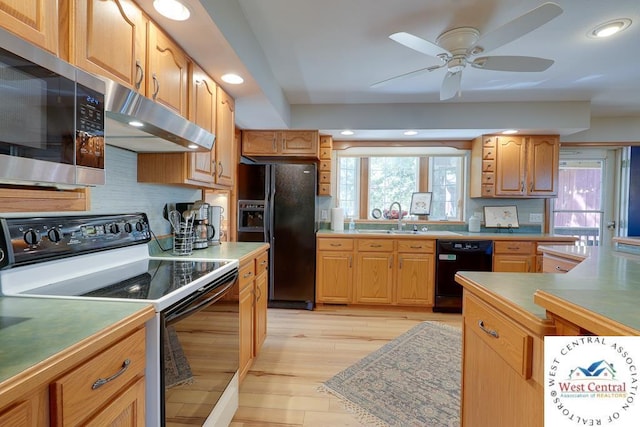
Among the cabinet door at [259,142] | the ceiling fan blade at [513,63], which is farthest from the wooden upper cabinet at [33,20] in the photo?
the cabinet door at [259,142]

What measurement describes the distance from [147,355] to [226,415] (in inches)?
33.7

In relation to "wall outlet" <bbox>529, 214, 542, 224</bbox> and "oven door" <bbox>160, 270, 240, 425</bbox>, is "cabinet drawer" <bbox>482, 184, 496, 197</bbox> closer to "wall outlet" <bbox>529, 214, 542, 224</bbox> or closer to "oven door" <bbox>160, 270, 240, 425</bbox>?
"wall outlet" <bbox>529, 214, 542, 224</bbox>

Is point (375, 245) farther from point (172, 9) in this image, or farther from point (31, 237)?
point (31, 237)

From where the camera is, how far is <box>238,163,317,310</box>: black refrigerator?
10.9 ft

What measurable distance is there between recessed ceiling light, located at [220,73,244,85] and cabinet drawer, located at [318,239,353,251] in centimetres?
189

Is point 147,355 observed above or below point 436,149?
below

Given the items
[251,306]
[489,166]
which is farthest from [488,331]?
[489,166]

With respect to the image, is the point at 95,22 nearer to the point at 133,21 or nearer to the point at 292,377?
the point at 133,21

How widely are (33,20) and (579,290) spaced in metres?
1.65

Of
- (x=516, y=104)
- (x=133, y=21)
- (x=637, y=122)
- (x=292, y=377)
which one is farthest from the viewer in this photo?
(x=637, y=122)

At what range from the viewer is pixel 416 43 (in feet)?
5.56

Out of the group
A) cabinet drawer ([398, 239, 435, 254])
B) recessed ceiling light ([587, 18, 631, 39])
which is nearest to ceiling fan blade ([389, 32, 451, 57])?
recessed ceiling light ([587, 18, 631, 39])

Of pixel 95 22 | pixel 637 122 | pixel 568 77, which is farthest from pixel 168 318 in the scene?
pixel 637 122

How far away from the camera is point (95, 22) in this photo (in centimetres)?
106
